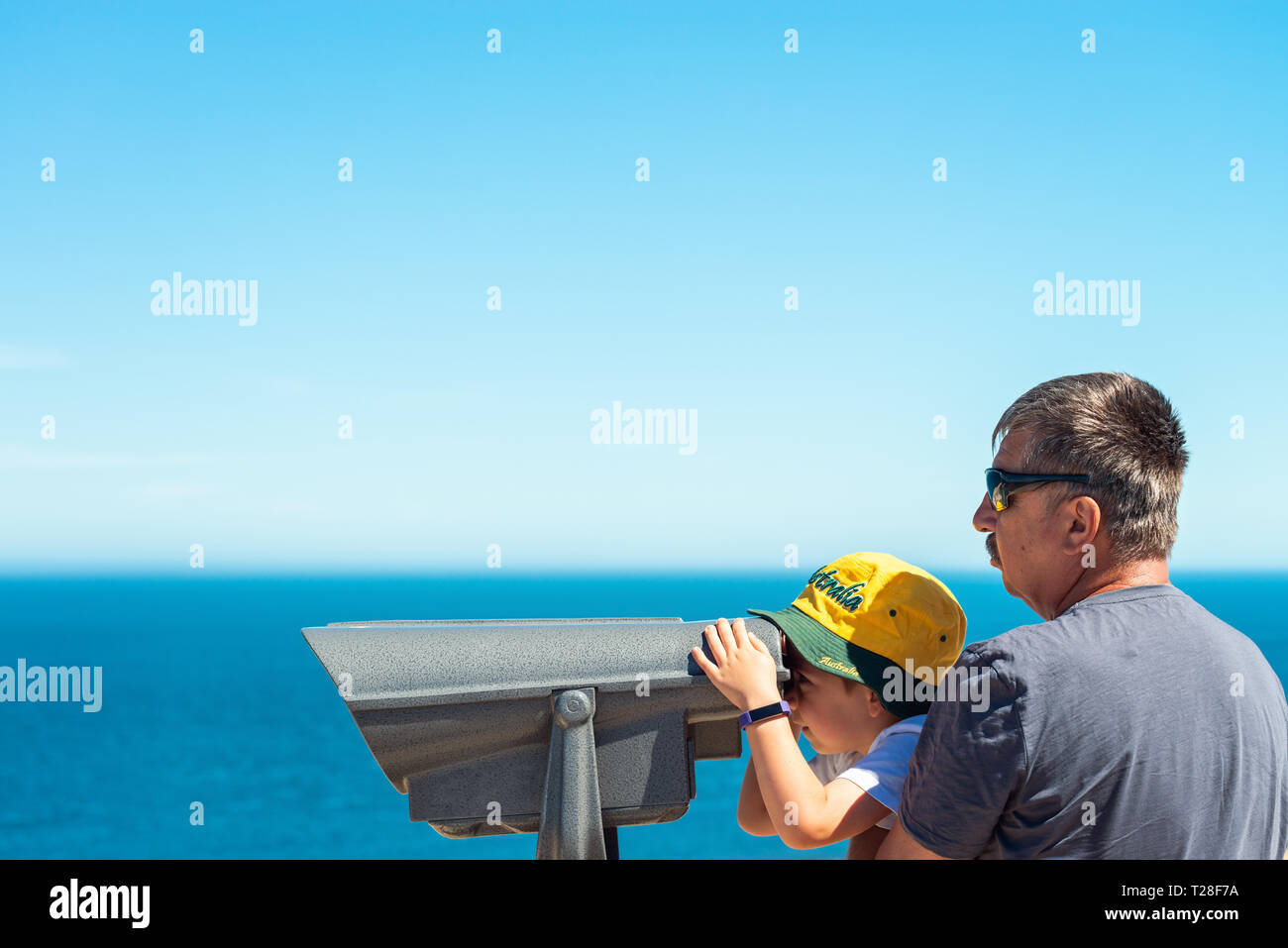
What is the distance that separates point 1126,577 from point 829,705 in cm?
59

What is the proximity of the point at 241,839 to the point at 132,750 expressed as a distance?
68.9ft

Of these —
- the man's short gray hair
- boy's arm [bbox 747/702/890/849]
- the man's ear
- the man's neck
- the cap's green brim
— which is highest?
the man's short gray hair

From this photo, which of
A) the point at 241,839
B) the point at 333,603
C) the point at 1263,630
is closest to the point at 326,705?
the point at 241,839

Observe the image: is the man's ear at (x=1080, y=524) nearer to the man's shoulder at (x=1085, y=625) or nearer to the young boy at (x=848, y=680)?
the man's shoulder at (x=1085, y=625)

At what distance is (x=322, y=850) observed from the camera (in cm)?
5122

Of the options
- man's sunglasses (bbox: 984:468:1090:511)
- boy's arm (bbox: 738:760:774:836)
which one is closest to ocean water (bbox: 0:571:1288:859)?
boy's arm (bbox: 738:760:774:836)

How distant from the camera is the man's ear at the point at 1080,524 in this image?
168 centimetres

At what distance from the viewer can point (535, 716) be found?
1870 mm

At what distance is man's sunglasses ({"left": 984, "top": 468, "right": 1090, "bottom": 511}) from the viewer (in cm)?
170

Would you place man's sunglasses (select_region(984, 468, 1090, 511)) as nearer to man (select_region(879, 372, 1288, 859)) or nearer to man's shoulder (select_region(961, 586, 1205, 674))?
man (select_region(879, 372, 1288, 859))

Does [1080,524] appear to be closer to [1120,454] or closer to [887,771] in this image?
[1120,454]

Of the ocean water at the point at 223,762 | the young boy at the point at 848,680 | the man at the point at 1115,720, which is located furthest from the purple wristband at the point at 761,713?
the ocean water at the point at 223,762

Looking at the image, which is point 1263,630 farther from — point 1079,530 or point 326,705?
point 1079,530
